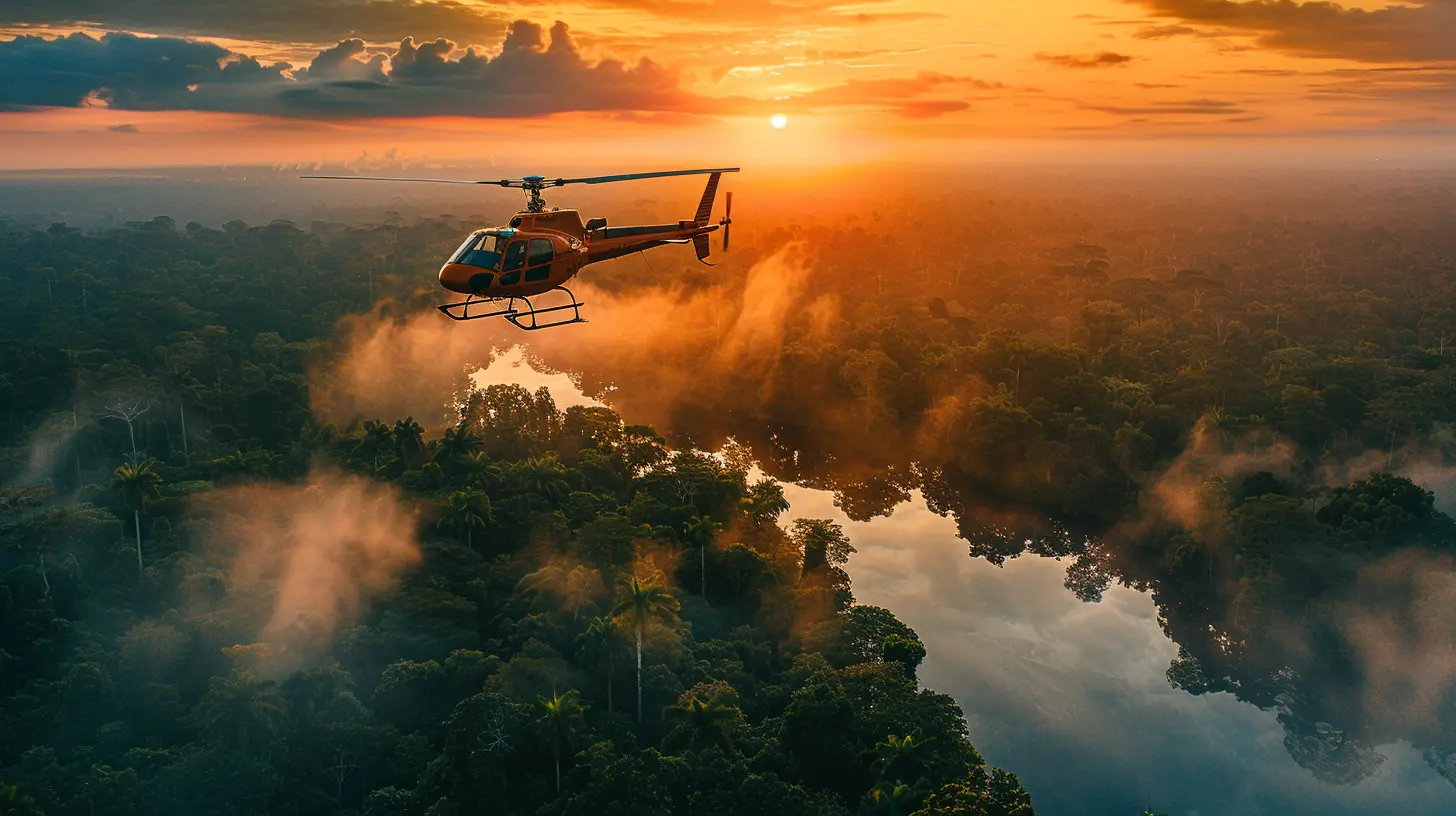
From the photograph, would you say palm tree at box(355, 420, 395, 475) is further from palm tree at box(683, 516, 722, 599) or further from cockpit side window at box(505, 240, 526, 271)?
cockpit side window at box(505, 240, 526, 271)

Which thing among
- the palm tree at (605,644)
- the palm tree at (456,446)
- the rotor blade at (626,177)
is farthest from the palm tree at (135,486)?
the rotor blade at (626,177)

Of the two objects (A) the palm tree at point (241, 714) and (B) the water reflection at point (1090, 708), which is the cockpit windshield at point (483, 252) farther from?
(B) the water reflection at point (1090, 708)

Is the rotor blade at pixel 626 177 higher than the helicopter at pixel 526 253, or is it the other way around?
the rotor blade at pixel 626 177

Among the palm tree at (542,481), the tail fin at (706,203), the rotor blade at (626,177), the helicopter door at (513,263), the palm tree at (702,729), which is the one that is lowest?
the palm tree at (702,729)

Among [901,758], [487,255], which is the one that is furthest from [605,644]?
[487,255]

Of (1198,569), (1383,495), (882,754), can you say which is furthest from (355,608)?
(1383,495)
